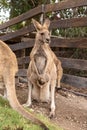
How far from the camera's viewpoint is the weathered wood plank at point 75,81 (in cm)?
781

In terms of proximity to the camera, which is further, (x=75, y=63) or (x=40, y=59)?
(x=75, y=63)

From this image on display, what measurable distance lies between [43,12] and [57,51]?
4.25 feet


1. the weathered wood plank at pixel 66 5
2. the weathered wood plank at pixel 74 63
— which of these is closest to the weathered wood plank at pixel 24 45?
the weathered wood plank at pixel 66 5

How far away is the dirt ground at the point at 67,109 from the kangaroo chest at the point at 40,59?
0.67 meters

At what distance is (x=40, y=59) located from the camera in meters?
7.30

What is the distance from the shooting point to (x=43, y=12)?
913 cm

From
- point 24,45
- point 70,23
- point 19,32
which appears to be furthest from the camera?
point 19,32

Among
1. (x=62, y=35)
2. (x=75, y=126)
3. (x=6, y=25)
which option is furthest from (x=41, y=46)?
(x=6, y=25)

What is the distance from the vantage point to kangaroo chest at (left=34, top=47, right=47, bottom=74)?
23.8ft

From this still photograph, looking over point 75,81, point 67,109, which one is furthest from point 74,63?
point 67,109

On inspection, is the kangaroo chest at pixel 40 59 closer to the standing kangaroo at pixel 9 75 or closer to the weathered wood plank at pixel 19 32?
the standing kangaroo at pixel 9 75

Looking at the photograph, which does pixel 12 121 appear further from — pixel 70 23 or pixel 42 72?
pixel 70 23

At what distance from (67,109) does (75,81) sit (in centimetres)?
103

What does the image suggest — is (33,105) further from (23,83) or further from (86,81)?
(23,83)
